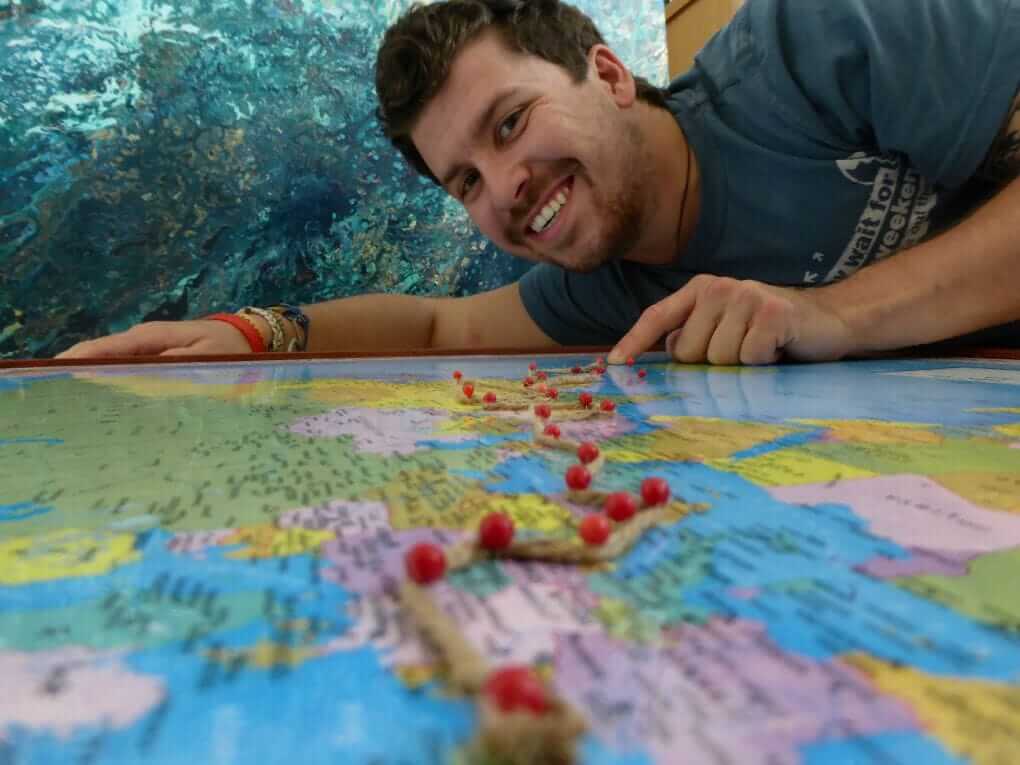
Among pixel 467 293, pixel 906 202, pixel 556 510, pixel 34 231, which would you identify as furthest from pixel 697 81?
pixel 34 231

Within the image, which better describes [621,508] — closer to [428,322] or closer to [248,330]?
[248,330]

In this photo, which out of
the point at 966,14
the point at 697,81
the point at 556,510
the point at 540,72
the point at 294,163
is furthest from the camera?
the point at 294,163

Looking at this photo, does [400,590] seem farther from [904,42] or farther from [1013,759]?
[904,42]

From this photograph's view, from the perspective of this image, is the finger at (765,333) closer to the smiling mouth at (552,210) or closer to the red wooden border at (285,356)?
the red wooden border at (285,356)

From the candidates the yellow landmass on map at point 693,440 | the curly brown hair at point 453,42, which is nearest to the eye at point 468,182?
the curly brown hair at point 453,42

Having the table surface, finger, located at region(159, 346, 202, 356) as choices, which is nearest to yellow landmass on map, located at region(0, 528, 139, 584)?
the table surface

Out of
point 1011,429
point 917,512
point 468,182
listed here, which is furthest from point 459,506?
point 468,182
